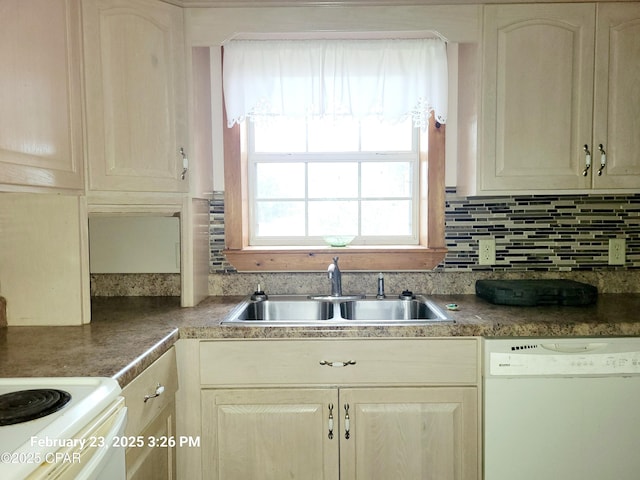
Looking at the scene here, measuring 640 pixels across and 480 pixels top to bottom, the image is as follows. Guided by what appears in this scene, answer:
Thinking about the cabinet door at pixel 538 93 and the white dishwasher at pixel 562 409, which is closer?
the white dishwasher at pixel 562 409

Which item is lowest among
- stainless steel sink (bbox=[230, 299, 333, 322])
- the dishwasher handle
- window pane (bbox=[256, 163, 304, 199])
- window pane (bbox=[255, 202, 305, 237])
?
the dishwasher handle

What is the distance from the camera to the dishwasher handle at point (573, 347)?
1.53 meters

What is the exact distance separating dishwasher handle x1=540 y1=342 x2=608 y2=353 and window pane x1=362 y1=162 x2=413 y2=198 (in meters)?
1.01

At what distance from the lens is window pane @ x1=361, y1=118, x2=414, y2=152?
225 centimetres

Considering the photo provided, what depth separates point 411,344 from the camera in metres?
1.56

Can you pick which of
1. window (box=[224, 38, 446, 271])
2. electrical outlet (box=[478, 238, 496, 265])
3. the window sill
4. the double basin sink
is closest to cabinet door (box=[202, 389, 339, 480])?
the double basin sink

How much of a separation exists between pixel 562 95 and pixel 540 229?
637 mm

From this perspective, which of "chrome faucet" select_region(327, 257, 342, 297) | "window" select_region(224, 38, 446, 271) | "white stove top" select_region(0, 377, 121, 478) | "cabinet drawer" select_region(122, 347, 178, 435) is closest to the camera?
"white stove top" select_region(0, 377, 121, 478)

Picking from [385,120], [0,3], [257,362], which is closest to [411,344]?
[257,362]

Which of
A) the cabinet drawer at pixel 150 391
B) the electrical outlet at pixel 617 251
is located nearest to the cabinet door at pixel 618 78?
the electrical outlet at pixel 617 251

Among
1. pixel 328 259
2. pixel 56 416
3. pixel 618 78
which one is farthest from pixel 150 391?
pixel 618 78

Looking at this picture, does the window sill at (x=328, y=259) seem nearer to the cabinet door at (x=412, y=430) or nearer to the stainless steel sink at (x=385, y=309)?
the stainless steel sink at (x=385, y=309)

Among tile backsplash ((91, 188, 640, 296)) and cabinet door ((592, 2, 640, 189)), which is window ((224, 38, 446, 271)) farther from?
cabinet door ((592, 2, 640, 189))

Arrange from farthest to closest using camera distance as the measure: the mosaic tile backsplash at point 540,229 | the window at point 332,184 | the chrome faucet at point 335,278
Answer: the window at point 332,184 < the mosaic tile backsplash at point 540,229 < the chrome faucet at point 335,278
